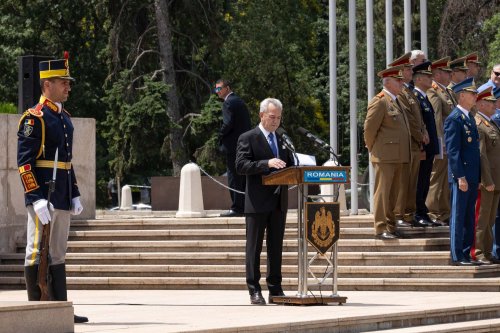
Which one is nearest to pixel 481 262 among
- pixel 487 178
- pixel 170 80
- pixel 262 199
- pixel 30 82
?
pixel 487 178

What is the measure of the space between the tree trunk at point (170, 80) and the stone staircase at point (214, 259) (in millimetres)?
21674

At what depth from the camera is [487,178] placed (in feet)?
54.9

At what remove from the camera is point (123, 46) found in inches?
1709

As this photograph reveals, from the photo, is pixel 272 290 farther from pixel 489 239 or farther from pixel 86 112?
pixel 86 112

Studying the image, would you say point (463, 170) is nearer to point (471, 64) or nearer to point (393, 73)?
point (393, 73)

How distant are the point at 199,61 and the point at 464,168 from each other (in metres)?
28.6

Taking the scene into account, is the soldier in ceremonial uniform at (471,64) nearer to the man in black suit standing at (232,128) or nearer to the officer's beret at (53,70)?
the man in black suit standing at (232,128)

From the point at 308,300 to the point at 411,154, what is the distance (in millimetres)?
4382

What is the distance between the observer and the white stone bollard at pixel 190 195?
21.6 meters

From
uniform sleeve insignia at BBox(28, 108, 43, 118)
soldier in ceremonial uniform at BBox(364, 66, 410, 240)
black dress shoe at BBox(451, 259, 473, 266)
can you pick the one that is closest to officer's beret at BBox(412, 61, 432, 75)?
soldier in ceremonial uniform at BBox(364, 66, 410, 240)

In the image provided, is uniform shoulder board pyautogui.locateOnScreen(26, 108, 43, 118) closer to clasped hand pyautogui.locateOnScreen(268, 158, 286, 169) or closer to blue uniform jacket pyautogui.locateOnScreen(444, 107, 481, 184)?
clasped hand pyautogui.locateOnScreen(268, 158, 286, 169)

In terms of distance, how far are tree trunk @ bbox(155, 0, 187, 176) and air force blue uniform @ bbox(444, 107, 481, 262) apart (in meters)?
25.0

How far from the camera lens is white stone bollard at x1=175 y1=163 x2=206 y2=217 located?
2161 cm

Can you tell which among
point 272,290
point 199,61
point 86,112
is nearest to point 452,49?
point 199,61
